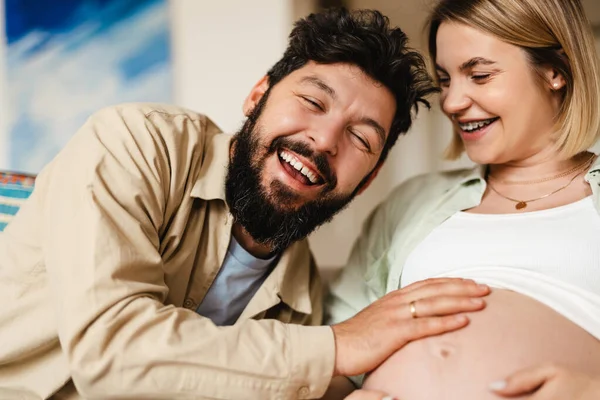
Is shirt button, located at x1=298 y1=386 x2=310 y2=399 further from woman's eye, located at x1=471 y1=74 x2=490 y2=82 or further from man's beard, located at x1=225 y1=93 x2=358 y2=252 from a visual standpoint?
woman's eye, located at x1=471 y1=74 x2=490 y2=82

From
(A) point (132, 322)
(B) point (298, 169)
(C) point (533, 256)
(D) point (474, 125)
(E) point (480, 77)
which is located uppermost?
(E) point (480, 77)

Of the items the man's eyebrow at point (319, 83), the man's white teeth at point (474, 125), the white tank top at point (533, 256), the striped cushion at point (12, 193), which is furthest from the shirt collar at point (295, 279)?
the striped cushion at point (12, 193)

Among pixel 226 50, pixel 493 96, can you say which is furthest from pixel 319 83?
pixel 226 50

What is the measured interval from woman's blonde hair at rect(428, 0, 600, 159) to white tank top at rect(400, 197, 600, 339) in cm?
18

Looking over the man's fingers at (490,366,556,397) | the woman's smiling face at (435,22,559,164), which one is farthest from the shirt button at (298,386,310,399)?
the woman's smiling face at (435,22,559,164)

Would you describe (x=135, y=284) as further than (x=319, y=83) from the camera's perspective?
No

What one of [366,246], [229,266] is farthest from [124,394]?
[366,246]

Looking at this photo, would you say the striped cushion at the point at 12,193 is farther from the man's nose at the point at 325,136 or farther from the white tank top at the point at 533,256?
Answer: the white tank top at the point at 533,256

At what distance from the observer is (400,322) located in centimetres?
104

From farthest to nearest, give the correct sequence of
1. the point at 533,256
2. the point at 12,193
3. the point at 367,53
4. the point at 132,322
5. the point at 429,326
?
the point at 12,193 < the point at 367,53 < the point at 533,256 < the point at 429,326 < the point at 132,322

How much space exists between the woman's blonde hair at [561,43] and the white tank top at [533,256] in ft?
0.57

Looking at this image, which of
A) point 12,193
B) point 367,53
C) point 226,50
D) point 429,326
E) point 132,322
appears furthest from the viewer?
point 226,50

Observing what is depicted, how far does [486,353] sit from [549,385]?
107mm

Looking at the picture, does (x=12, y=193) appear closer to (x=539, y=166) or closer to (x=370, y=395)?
(x=370, y=395)
